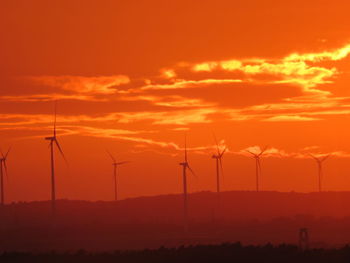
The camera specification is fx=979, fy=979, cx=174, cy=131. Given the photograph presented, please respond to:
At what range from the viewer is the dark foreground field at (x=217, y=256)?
61.6 meters

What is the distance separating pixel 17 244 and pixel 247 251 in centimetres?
6917

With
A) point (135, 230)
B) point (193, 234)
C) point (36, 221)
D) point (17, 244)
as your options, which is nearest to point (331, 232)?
point (193, 234)

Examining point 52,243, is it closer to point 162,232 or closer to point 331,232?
point 162,232

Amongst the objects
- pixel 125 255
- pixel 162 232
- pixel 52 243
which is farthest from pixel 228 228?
pixel 125 255

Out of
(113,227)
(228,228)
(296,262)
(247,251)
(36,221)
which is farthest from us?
(36,221)

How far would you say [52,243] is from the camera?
12925cm

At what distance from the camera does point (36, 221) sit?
648ft

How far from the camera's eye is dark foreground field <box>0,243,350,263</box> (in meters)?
61.6

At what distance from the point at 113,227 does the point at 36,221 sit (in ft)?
111

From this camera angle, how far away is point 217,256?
6384cm

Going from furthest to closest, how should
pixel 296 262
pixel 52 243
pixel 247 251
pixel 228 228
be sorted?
pixel 228 228, pixel 52 243, pixel 247 251, pixel 296 262

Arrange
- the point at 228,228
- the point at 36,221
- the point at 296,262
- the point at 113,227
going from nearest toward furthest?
the point at 296,262 → the point at 228,228 → the point at 113,227 → the point at 36,221

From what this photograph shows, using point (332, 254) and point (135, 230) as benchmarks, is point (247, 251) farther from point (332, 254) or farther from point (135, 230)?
point (135, 230)

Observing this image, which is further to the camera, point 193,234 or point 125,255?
point 193,234
